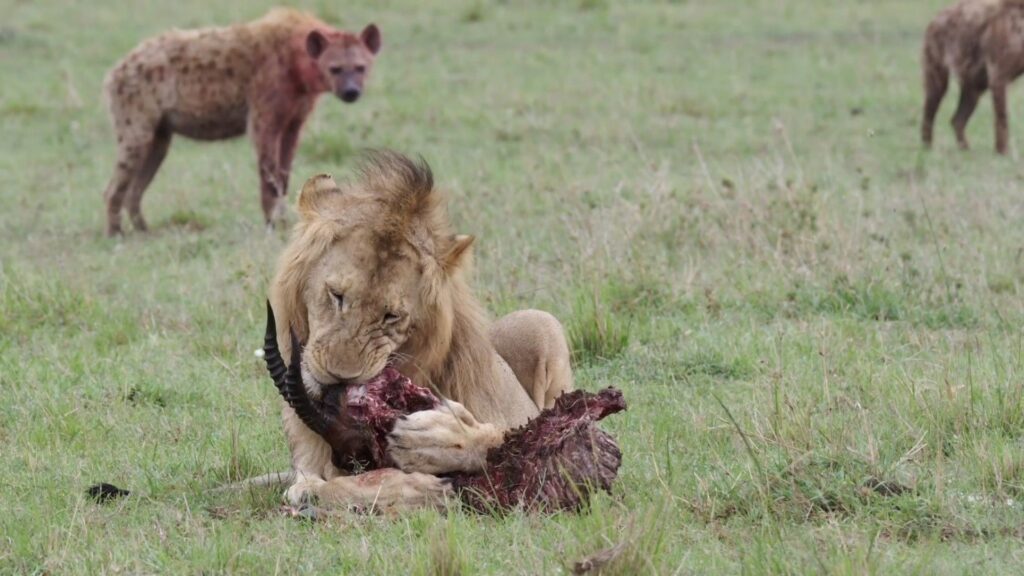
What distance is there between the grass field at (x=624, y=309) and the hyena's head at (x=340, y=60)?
2.33ft

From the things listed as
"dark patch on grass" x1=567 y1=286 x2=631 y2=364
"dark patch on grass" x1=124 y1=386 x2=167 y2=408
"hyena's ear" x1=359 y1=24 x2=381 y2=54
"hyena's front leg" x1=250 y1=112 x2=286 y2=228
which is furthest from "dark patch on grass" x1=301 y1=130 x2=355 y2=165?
"dark patch on grass" x1=124 y1=386 x2=167 y2=408

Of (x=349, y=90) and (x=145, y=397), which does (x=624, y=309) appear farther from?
(x=349, y=90)

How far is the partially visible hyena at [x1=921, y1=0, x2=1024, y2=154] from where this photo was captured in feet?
38.1

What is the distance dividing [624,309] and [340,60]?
395 centimetres

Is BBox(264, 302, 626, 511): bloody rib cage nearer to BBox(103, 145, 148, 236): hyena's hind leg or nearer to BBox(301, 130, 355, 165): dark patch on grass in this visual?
BBox(103, 145, 148, 236): hyena's hind leg

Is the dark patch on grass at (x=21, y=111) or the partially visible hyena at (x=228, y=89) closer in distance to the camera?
the partially visible hyena at (x=228, y=89)

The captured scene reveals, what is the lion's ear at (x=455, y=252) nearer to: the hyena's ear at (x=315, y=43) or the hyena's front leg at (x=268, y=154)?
the hyena's front leg at (x=268, y=154)

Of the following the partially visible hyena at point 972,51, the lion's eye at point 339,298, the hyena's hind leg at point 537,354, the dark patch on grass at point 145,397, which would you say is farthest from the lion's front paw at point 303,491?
the partially visible hyena at point 972,51

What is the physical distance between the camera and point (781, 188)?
7.52 metres

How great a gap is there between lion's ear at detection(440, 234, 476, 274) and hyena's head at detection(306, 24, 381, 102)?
237 inches

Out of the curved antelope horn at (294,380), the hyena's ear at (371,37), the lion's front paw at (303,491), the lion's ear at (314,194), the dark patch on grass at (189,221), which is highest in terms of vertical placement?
the lion's ear at (314,194)

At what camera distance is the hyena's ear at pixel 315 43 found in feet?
31.8

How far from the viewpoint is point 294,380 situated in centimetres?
359

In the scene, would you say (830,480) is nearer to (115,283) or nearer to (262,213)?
(115,283)
